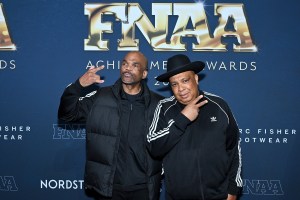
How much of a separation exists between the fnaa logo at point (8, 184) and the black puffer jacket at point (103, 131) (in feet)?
3.01

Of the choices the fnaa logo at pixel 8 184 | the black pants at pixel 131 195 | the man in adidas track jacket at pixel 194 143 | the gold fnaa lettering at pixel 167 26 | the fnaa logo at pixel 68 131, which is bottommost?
the fnaa logo at pixel 8 184

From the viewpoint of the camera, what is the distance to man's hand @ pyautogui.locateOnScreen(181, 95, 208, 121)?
1758 mm

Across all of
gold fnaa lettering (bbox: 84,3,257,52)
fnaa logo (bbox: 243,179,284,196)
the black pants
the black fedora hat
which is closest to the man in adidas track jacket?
the black fedora hat

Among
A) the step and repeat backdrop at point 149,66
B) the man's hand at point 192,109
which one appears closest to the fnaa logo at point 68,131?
the step and repeat backdrop at point 149,66

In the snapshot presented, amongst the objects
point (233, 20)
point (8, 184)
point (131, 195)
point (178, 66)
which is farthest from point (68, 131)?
Answer: point (233, 20)

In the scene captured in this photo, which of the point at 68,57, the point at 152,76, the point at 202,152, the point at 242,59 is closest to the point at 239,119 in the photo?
the point at 242,59

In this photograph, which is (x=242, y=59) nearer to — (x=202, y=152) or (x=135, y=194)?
(x=202, y=152)

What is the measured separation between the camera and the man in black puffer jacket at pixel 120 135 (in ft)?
6.92

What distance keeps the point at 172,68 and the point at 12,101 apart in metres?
1.51

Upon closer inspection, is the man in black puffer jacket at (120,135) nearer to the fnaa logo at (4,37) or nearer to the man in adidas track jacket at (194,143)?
the man in adidas track jacket at (194,143)

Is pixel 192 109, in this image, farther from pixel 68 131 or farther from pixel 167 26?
pixel 68 131

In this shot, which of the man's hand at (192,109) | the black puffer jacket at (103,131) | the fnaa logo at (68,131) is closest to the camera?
the man's hand at (192,109)

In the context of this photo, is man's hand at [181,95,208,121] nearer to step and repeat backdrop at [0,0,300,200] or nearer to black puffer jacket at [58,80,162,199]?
black puffer jacket at [58,80,162,199]

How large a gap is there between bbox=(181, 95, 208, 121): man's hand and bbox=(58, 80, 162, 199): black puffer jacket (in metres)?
0.43
